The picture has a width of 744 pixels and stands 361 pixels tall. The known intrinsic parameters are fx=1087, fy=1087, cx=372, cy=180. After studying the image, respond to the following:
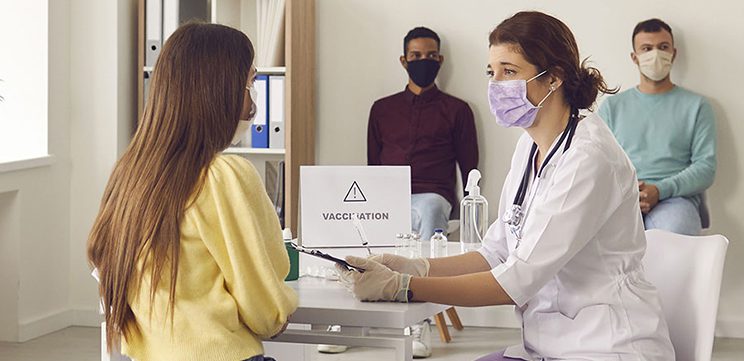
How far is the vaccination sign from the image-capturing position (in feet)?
9.31

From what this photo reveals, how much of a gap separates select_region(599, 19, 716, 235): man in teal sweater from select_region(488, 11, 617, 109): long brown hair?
242cm

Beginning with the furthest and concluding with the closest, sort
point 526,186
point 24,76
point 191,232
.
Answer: point 24,76 → point 526,186 → point 191,232

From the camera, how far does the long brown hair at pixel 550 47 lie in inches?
89.0

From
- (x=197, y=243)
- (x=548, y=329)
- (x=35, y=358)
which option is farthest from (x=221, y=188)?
(x=35, y=358)

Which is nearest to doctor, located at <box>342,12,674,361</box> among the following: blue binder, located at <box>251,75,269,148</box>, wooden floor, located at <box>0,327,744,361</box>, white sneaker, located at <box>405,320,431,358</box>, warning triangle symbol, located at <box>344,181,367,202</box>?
warning triangle symbol, located at <box>344,181,367,202</box>

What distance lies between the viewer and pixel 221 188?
1899 millimetres

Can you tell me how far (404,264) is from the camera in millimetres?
2406

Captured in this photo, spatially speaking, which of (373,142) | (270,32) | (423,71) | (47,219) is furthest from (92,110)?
(423,71)

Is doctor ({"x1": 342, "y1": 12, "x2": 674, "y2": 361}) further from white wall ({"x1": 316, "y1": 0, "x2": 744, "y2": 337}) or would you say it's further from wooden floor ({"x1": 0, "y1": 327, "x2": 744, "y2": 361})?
white wall ({"x1": 316, "y1": 0, "x2": 744, "y2": 337})

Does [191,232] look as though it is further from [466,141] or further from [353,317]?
[466,141]

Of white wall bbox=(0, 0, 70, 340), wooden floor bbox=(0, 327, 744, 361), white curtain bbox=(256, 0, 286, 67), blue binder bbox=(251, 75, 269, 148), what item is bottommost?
wooden floor bbox=(0, 327, 744, 361)

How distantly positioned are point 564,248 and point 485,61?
3.05m

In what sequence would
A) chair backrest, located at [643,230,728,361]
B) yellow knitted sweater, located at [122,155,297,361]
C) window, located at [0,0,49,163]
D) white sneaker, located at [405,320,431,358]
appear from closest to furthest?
yellow knitted sweater, located at [122,155,297,361] < chair backrest, located at [643,230,728,361] < white sneaker, located at [405,320,431,358] < window, located at [0,0,49,163]

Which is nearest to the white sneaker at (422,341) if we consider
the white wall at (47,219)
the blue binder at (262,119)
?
the blue binder at (262,119)
